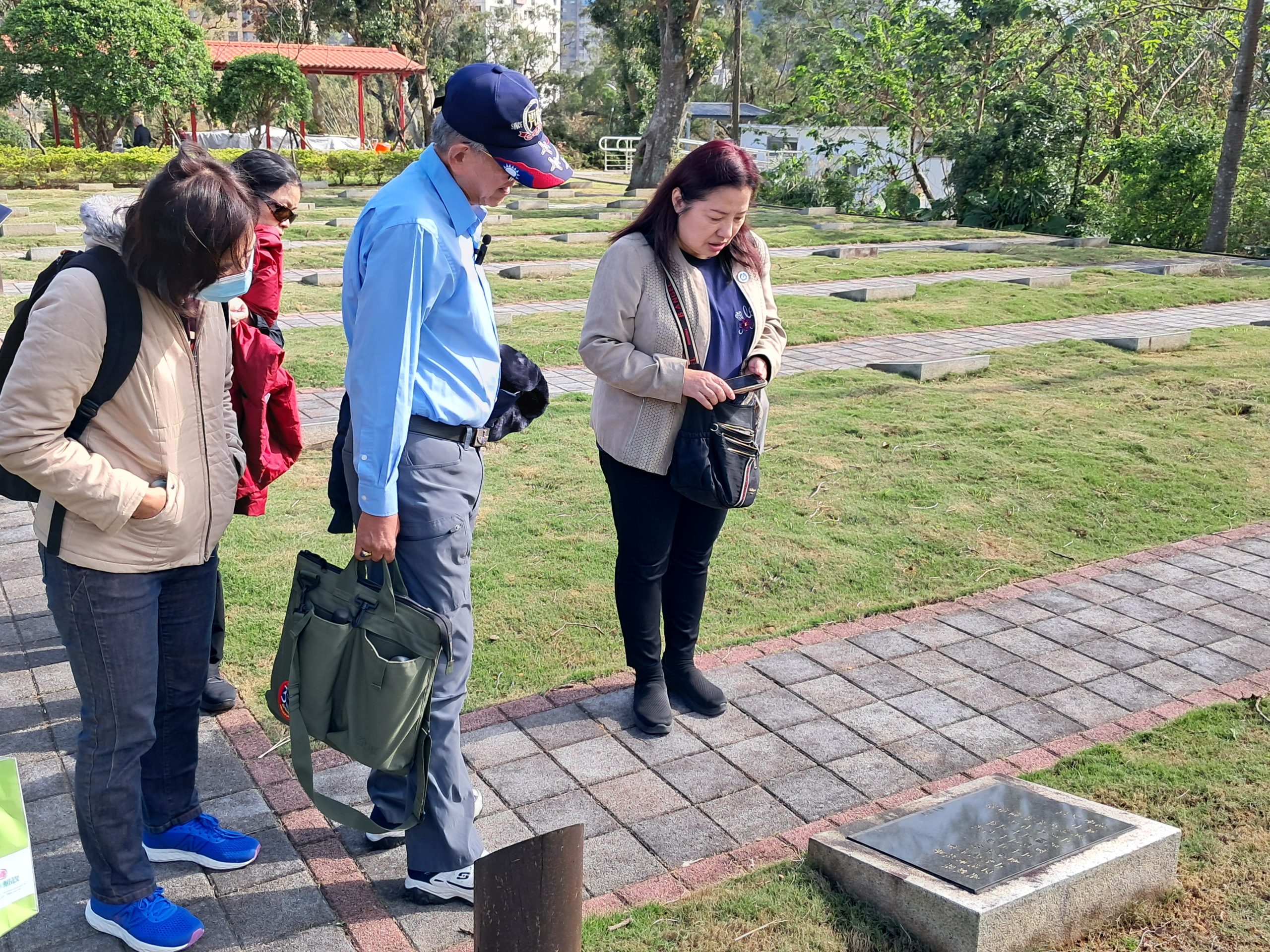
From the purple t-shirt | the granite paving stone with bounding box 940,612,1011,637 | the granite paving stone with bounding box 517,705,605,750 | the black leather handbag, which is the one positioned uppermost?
the purple t-shirt

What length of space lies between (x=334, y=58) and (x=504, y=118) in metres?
38.1

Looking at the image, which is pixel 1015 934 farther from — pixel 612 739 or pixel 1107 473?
pixel 1107 473

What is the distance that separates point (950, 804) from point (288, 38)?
151ft

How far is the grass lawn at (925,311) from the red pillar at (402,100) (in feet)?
88.1

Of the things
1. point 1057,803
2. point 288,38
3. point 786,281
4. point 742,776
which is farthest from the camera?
point 288,38

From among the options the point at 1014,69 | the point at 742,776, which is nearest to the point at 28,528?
the point at 742,776

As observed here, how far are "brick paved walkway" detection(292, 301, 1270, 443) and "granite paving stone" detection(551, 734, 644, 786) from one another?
13.3 feet

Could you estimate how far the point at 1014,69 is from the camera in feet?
77.8

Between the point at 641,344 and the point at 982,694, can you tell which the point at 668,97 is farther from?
the point at 641,344

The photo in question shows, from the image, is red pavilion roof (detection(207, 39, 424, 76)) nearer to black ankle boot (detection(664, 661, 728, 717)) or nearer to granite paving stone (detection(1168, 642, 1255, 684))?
black ankle boot (detection(664, 661, 728, 717))

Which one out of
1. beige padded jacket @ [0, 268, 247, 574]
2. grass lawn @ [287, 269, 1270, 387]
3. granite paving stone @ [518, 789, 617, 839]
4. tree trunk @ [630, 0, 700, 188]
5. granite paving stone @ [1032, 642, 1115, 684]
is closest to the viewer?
beige padded jacket @ [0, 268, 247, 574]

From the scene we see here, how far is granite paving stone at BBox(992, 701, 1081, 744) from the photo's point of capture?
12.9ft

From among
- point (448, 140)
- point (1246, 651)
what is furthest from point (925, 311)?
point (448, 140)

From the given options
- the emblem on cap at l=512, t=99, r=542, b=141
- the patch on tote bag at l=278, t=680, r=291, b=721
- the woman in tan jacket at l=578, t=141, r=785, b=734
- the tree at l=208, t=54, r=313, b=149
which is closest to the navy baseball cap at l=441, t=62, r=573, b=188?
the emblem on cap at l=512, t=99, r=542, b=141
